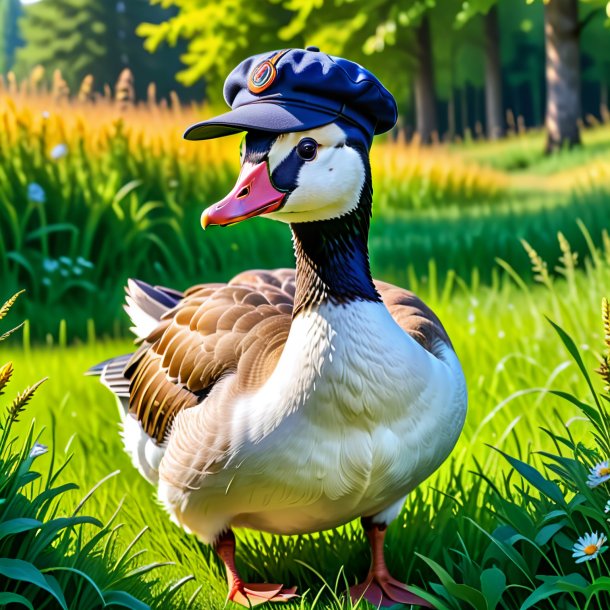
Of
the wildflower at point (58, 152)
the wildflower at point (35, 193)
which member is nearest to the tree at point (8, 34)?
the wildflower at point (58, 152)

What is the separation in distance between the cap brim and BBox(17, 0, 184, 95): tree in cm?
1886

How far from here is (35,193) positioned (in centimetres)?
784

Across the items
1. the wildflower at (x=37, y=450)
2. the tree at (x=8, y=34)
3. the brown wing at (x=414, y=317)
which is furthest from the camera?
the tree at (x=8, y=34)

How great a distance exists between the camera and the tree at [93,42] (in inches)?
867

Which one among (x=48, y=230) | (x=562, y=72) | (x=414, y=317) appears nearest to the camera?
(x=414, y=317)

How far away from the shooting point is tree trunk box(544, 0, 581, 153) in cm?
1269

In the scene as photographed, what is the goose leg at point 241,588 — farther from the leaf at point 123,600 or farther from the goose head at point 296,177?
the goose head at point 296,177

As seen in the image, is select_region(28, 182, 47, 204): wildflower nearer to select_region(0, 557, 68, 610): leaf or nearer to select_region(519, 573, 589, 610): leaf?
select_region(0, 557, 68, 610): leaf

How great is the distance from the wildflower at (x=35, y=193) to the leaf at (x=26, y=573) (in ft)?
17.4

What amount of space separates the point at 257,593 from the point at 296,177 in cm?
167

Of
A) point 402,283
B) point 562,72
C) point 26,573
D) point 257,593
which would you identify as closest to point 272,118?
point 26,573

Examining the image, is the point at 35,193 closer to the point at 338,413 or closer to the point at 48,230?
the point at 48,230

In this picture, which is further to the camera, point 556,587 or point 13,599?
point 556,587

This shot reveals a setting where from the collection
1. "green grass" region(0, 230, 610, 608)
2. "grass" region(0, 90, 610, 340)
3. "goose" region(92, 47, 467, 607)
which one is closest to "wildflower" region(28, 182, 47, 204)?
"grass" region(0, 90, 610, 340)
